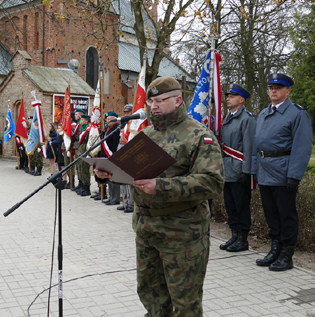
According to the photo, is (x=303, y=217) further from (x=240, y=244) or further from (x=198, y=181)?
(x=198, y=181)

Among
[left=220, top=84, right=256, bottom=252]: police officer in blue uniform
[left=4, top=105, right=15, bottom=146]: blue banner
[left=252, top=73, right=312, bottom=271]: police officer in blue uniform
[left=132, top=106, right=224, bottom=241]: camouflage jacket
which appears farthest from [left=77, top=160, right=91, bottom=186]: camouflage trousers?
[left=4, top=105, right=15, bottom=146]: blue banner

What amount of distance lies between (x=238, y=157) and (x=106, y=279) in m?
2.45

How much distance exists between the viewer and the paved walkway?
4.03m

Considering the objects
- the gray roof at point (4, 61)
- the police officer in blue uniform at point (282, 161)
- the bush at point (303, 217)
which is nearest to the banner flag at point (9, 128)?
the gray roof at point (4, 61)

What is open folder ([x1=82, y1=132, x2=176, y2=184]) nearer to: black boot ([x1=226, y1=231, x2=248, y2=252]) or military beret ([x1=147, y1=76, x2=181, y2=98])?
military beret ([x1=147, y1=76, x2=181, y2=98])

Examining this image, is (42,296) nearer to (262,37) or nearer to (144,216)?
(144,216)

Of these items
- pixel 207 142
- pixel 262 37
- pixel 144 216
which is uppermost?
pixel 262 37

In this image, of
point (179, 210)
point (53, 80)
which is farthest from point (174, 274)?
point (53, 80)

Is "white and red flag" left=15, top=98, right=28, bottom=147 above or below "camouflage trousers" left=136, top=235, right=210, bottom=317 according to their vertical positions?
above

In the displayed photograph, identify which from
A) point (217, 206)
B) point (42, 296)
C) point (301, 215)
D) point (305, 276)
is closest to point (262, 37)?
point (217, 206)

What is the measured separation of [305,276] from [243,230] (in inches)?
48.5

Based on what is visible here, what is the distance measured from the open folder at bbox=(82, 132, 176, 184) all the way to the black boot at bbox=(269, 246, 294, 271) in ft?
10.3

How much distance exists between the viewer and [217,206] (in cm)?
790

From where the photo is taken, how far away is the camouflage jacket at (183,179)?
2.61m
